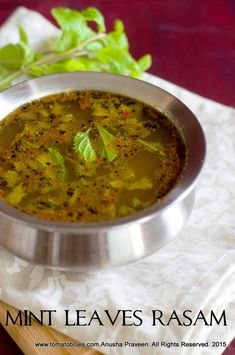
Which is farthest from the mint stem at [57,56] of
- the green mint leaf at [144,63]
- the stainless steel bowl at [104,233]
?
the stainless steel bowl at [104,233]

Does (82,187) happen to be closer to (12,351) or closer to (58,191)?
(58,191)

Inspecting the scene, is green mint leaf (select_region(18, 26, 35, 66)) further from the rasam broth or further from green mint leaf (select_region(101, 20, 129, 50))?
the rasam broth

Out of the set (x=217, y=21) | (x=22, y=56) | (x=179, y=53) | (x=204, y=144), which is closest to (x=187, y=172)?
(x=204, y=144)

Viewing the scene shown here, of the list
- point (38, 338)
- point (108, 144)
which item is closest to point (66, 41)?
point (108, 144)

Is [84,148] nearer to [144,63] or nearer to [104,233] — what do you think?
[104,233]

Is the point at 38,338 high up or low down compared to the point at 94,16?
down

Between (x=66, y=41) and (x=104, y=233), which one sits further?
(x=66, y=41)

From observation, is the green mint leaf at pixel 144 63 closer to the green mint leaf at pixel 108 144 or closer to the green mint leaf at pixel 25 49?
the green mint leaf at pixel 25 49
